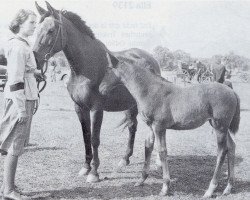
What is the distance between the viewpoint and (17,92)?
4203 mm

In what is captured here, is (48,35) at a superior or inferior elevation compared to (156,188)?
superior

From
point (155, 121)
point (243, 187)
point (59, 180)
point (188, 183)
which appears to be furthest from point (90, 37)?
point (243, 187)

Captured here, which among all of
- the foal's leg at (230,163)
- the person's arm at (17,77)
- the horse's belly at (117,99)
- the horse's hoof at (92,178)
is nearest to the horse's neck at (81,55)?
the horse's belly at (117,99)

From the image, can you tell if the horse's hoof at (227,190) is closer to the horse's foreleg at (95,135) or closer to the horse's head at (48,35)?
the horse's foreleg at (95,135)

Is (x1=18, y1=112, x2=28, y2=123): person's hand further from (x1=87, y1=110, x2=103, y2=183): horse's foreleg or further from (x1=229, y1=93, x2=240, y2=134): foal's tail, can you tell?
(x1=229, y1=93, x2=240, y2=134): foal's tail

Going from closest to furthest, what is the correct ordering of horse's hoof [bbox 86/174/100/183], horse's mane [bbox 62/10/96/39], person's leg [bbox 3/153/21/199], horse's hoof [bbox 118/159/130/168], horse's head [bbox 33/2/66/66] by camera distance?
person's leg [bbox 3/153/21/199] → horse's head [bbox 33/2/66/66] → horse's hoof [bbox 86/174/100/183] → horse's mane [bbox 62/10/96/39] → horse's hoof [bbox 118/159/130/168]

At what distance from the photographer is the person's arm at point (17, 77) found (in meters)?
4.20

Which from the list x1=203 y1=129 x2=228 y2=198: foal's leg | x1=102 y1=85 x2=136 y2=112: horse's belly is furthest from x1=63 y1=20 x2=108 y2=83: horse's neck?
x1=203 y1=129 x2=228 y2=198: foal's leg

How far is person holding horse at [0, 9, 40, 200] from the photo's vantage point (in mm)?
4230

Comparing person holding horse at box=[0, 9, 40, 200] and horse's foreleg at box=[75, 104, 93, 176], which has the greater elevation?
person holding horse at box=[0, 9, 40, 200]

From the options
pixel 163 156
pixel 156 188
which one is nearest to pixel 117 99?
pixel 163 156

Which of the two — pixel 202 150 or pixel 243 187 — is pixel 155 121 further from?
pixel 202 150

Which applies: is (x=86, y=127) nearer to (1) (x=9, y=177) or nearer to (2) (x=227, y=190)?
(1) (x=9, y=177)

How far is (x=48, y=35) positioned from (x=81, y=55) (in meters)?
0.63
